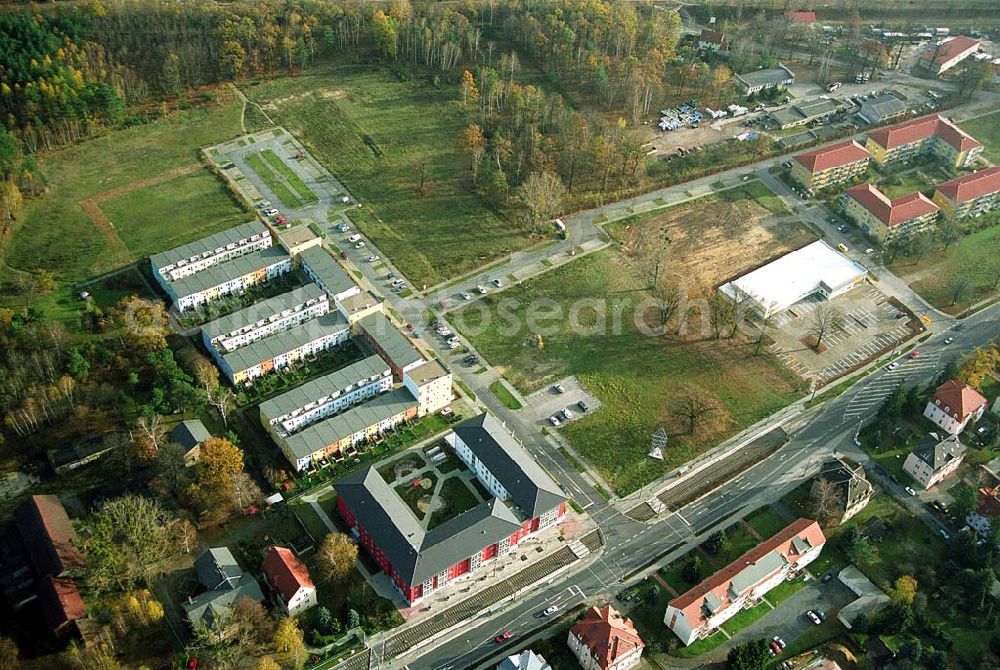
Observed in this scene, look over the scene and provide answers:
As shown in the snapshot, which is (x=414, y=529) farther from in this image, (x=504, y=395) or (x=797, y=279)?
(x=797, y=279)

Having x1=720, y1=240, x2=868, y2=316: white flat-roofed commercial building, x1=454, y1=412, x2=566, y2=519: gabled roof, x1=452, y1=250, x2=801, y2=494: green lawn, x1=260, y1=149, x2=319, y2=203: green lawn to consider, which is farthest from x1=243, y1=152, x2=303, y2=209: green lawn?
x1=720, y1=240, x2=868, y2=316: white flat-roofed commercial building

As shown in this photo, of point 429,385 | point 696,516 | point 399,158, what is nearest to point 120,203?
point 399,158

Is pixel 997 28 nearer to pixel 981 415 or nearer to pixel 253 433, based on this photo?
pixel 981 415

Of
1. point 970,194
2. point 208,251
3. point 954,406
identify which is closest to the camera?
point 954,406

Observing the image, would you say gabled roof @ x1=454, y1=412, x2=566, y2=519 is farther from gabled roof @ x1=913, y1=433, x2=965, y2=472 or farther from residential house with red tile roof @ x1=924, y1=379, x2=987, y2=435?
residential house with red tile roof @ x1=924, y1=379, x2=987, y2=435

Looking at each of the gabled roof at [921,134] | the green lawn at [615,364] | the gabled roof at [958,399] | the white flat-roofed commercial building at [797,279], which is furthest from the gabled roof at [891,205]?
the green lawn at [615,364]

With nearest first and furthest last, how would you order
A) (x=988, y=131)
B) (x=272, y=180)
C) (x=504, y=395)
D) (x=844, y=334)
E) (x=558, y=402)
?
(x=558, y=402)
(x=504, y=395)
(x=844, y=334)
(x=272, y=180)
(x=988, y=131)

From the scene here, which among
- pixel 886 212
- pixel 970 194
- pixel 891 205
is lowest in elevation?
pixel 886 212

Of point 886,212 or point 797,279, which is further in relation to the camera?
point 886,212
